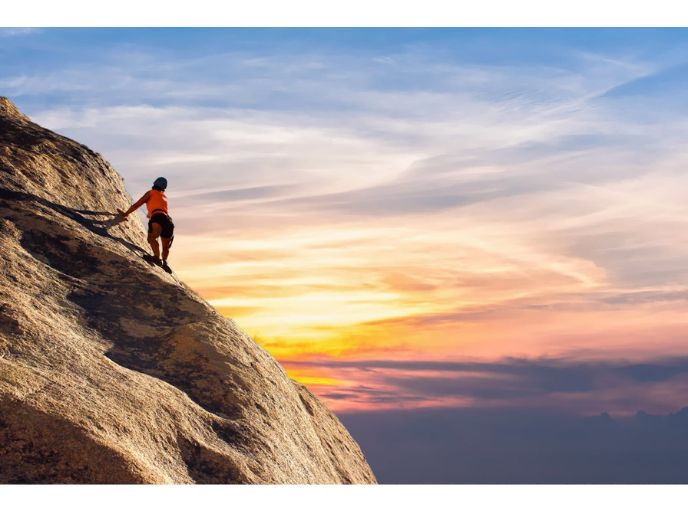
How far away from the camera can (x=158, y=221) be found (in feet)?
77.2

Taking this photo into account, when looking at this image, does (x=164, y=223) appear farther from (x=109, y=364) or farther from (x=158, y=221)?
(x=109, y=364)

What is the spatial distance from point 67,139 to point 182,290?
7230mm

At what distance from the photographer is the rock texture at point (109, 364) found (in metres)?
14.2

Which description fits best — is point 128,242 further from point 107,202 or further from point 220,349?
point 220,349

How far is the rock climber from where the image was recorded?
76.9 feet

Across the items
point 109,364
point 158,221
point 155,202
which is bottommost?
point 109,364

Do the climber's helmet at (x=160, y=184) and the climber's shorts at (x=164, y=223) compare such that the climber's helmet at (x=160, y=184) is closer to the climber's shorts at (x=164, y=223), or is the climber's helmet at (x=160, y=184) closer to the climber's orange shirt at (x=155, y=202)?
the climber's orange shirt at (x=155, y=202)

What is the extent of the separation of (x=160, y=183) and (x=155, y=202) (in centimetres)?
63

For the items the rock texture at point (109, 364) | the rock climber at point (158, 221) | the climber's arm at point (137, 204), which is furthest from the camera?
the climber's arm at point (137, 204)

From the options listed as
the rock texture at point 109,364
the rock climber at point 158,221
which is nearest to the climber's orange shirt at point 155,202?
the rock climber at point 158,221

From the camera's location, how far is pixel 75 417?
1442 centimetres

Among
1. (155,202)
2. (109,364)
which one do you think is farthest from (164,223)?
(109,364)
